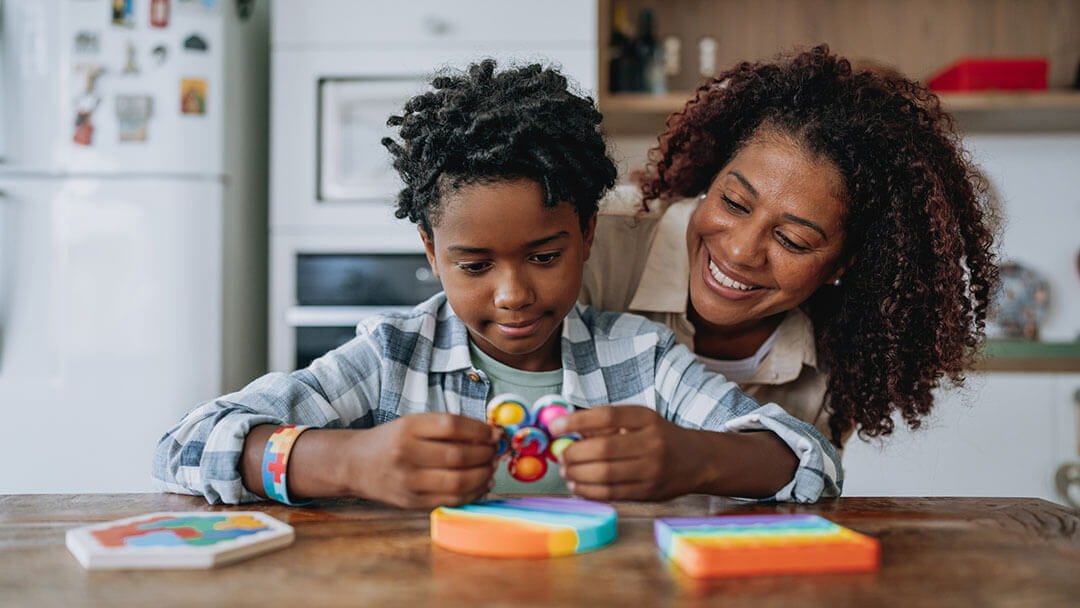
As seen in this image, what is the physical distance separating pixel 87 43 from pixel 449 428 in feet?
7.76

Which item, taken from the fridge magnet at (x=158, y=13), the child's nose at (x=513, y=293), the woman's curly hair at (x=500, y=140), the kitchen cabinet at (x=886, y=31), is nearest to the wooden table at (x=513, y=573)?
the child's nose at (x=513, y=293)

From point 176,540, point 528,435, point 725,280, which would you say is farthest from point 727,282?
point 176,540

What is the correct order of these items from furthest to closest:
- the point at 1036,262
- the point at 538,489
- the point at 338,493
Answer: the point at 1036,262 < the point at 538,489 < the point at 338,493

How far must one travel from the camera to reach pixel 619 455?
2.93 ft

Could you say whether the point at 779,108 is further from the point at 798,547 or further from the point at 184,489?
the point at 184,489

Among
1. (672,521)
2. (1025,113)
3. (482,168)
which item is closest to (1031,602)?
(672,521)

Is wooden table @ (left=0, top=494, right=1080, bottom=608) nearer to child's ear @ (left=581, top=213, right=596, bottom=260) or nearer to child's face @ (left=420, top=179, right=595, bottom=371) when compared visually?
child's face @ (left=420, top=179, right=595, bottom=371)

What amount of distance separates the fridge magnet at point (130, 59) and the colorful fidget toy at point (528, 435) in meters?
2.22

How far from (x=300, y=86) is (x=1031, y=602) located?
2655 millimetres

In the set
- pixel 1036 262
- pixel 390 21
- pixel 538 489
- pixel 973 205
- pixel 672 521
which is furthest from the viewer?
pixel 1036 262

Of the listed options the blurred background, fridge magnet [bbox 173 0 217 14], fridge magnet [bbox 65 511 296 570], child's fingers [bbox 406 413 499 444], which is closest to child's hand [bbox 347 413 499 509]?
child's fingers [bbox 406 413 499 444]

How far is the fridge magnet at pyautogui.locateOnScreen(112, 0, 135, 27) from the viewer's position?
2705 millimetres

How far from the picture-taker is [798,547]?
2.47 feet

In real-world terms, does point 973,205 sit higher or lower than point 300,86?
lower
